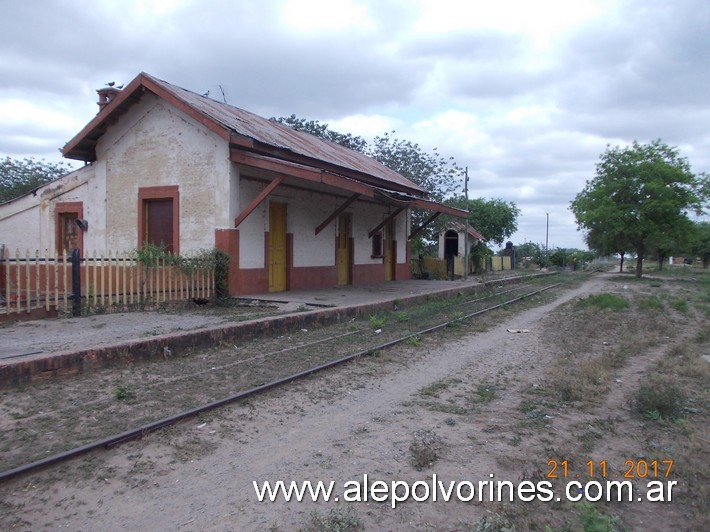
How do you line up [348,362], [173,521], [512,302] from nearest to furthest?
[173,521] < [348,362] < [512,302]

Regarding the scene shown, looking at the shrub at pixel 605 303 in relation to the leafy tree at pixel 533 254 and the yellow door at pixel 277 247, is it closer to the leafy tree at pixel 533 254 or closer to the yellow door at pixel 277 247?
the yellow door at pixel 277 247

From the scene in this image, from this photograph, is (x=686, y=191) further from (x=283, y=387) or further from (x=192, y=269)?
(x=283, y=387)

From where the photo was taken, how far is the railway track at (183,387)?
15.3 ft

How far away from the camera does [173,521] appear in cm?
338

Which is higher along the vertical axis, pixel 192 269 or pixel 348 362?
pixel 192 269

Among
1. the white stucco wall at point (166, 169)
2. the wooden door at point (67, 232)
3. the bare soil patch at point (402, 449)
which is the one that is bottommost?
the bare soil patch at point (402, 449)

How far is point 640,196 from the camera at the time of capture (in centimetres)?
3350

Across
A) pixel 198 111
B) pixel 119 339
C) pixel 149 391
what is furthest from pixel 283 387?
pixel 198 111

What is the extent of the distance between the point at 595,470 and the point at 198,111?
1227 cm

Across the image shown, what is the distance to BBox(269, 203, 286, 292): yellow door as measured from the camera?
618 inches

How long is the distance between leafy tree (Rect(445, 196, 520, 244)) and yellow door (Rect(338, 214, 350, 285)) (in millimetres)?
27748

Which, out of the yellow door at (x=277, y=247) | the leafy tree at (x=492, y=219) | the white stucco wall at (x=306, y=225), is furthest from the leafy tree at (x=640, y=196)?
the yellow door at (x=277, y=247)

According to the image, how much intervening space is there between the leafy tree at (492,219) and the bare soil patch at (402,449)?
1551 inches

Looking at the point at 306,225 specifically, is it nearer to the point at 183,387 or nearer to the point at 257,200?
the point at 257,200
